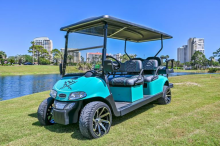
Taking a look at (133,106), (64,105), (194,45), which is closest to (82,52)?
(64,105)

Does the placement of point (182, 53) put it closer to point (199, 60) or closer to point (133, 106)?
point (199, 60)

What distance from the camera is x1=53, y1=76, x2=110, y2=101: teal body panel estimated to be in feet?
10.3

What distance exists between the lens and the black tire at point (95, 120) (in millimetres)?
2928

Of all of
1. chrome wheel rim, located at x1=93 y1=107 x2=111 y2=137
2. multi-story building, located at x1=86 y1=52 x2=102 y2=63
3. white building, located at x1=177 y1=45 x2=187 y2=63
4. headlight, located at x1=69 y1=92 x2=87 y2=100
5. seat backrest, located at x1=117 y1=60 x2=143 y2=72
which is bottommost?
chrome wheel rim, located at x1=93 y1=107 x2=111 y2=137

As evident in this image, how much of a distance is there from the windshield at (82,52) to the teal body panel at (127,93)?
911 millimetres

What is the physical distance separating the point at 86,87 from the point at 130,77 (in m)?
1.82

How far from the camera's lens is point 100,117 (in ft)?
10.5

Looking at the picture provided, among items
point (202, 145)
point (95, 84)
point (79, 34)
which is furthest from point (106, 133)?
point (79, 34)

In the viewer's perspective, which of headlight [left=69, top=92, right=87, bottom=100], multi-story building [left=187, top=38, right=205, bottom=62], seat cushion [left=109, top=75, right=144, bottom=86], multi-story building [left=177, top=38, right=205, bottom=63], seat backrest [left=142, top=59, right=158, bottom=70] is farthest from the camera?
multi-story building [left=177, top=38, right=205, bottom=63]

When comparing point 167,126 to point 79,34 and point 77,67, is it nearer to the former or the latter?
point 77,67

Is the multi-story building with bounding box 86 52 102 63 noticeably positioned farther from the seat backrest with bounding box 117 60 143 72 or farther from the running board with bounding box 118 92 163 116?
the seat backrest with bounding box 117 60 143 72

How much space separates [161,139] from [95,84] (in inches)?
A: 59.0

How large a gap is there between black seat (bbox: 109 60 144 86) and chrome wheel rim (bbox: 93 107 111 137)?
3.47ft

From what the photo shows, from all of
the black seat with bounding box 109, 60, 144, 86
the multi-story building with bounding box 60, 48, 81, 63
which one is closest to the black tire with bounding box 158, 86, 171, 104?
the black seat with bounding box 109, 60, 144, 86
